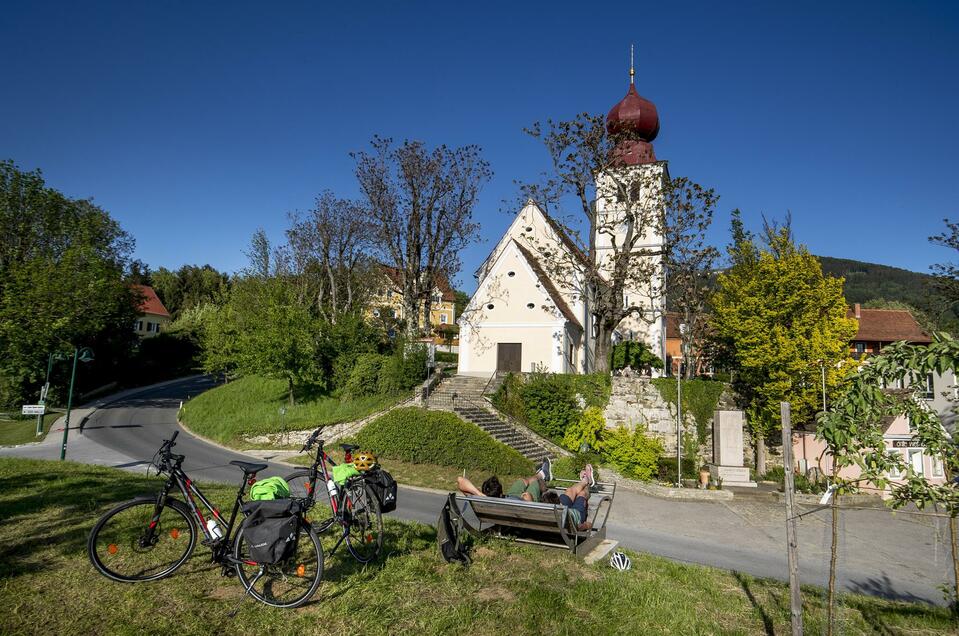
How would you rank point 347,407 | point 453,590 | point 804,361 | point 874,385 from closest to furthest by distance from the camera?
point 874,385 → point 453,590 → point 804,361 → point 347,407

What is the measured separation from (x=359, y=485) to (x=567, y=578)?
8.66 ft

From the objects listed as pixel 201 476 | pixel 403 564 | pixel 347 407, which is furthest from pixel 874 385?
pixel 347 407

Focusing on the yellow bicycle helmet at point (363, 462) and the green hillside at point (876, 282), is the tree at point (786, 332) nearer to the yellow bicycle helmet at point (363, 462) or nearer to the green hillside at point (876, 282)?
the yellow bicycle helmet at point (363, 462)

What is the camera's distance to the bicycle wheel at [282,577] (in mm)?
4746

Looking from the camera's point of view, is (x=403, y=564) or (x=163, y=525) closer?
(x=403, y=564)

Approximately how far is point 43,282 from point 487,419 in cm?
2721

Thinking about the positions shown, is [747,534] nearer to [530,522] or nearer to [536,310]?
[530,522]

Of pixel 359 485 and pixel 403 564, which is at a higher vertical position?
pixel 359 485

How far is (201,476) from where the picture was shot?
15859 millimetres

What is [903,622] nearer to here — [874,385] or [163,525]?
[874,385]

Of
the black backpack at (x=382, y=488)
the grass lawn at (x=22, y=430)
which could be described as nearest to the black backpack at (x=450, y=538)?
the black backpack at (x=382, y=488)

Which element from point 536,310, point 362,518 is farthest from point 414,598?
point 536,310

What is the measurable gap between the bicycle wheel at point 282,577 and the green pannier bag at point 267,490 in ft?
1.09

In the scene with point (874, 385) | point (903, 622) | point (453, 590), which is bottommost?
point (903, 622)
